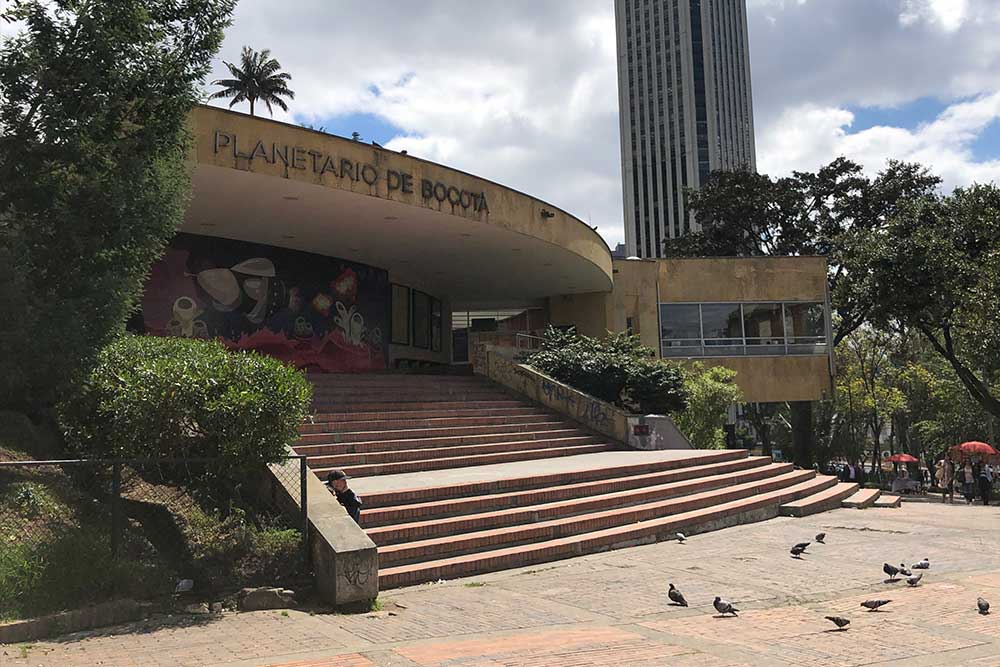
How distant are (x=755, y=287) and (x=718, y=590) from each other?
20.4 metres

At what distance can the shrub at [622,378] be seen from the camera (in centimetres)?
1770

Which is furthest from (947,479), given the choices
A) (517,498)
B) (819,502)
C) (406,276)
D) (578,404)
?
(517,498)

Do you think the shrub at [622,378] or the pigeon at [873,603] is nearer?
the pigeon at [873,603]

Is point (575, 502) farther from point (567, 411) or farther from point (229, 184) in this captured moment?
point (229, 184)

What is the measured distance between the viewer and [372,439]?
1279 centimetres

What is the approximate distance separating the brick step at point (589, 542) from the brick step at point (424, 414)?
406 centimetres

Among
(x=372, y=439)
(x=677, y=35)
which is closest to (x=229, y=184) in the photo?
(x=372, y=439)

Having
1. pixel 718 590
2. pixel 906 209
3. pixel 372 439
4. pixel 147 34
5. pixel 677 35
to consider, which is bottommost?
pixel 718 590

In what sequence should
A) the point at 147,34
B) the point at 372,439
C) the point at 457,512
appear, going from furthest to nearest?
the point at 372,439 → the point at 457,512 → the point at 147,34

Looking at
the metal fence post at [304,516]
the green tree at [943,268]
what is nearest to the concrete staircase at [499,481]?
the metal fence post at [304,516]

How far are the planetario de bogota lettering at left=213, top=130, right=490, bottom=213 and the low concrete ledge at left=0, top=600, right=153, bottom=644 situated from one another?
8.07 meters

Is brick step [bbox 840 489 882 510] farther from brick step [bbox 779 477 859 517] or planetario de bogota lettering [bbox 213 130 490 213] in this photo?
planetario de bogota lettering [bbox 213 130 490 213]

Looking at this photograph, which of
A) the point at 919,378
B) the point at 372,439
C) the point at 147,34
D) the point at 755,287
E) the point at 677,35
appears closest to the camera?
the point at 147,34

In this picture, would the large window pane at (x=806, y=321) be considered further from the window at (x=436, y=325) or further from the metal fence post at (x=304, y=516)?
the metal fence post at (x=304, y=516)
